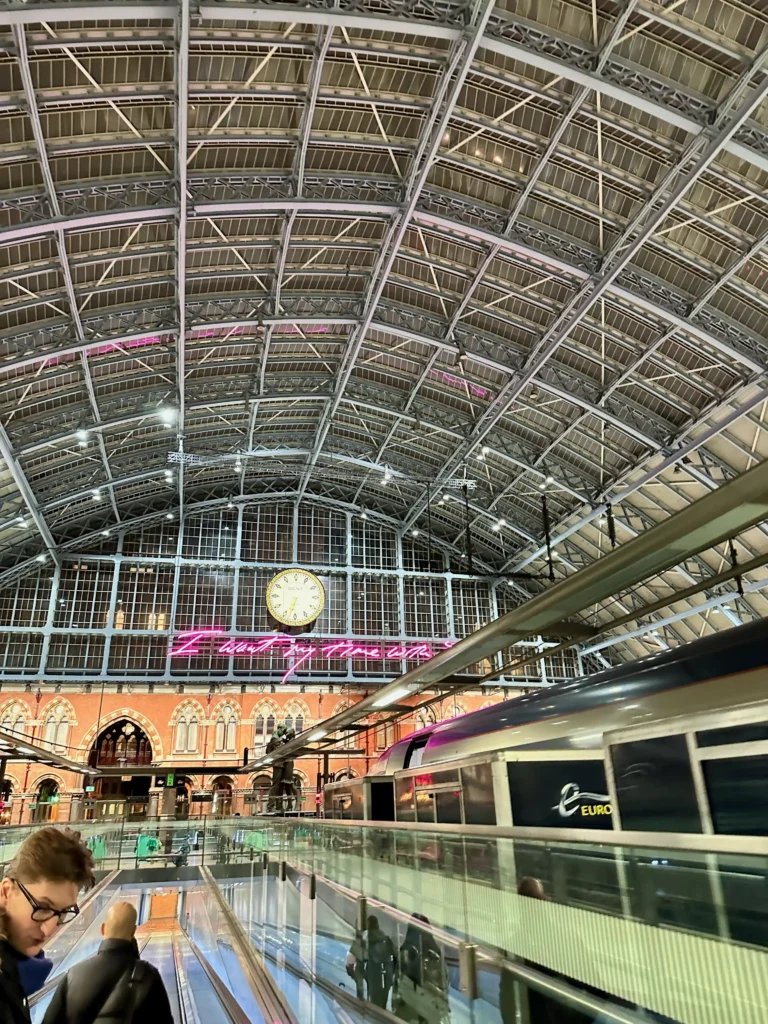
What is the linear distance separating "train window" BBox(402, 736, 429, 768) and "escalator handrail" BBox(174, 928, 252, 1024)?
488cm

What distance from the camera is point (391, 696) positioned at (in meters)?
8.47

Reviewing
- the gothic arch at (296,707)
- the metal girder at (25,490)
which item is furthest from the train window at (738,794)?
the gothic arch at (296,707)

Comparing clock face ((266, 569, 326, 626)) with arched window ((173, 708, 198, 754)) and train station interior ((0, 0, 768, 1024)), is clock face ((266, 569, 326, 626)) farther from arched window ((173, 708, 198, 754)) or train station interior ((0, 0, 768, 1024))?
arched window ((173, 708, 198, 754))

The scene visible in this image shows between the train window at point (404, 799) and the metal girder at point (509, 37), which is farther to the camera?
the metal girder at point (509, 37)

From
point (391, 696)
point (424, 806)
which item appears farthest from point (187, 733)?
point (391, 696)

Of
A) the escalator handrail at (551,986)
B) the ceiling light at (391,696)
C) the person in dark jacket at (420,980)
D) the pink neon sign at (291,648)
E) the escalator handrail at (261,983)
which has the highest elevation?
the pink neon sign at (291,648)

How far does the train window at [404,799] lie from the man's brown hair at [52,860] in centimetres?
972

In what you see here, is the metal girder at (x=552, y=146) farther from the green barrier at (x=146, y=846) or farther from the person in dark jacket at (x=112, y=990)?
the green barrier at (x=146, y=846)

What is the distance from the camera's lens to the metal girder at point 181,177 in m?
13.7

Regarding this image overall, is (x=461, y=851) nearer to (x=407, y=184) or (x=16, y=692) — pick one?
(x=407, y=184)

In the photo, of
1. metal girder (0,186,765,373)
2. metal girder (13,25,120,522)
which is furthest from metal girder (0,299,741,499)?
metal girder (13,25,120,522)

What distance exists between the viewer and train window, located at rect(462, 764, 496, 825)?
8844 millimetres

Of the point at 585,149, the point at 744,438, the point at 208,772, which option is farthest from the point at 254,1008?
the point at 208,772

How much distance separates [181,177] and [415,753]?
14.5 metres
